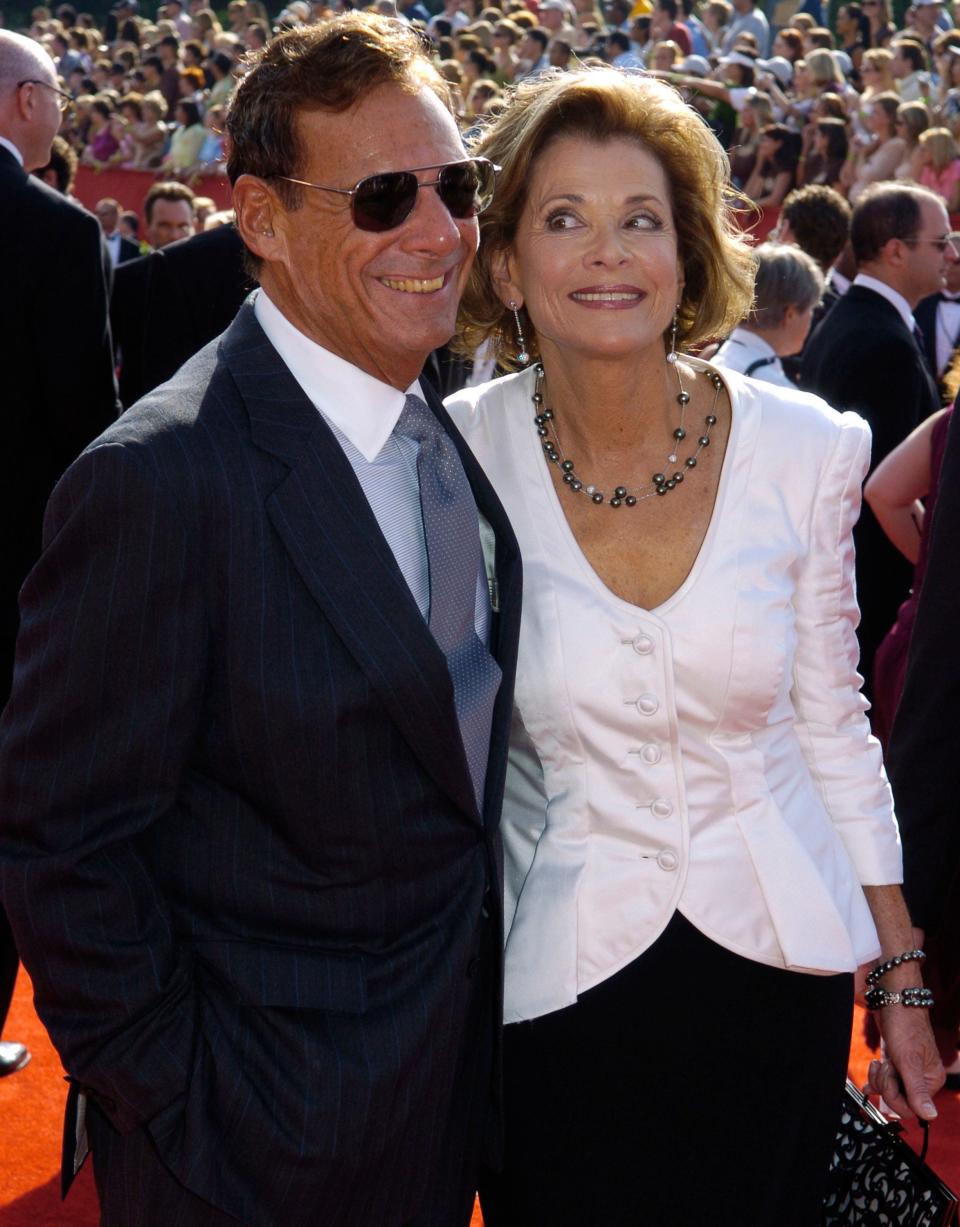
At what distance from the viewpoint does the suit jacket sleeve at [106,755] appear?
1.82 m

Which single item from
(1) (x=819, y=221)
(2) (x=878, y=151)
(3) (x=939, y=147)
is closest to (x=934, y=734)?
(1) (x=819, y=221)

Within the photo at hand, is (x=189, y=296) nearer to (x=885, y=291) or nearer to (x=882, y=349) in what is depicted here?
(x=882, y=349)

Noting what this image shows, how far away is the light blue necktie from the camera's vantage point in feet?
6.69

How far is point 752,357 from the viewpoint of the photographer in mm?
5945

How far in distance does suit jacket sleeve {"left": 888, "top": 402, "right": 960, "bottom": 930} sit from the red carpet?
1353 mm

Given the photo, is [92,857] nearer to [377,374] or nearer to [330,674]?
[330,674]

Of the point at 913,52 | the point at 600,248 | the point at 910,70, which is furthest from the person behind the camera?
the point at 910,70

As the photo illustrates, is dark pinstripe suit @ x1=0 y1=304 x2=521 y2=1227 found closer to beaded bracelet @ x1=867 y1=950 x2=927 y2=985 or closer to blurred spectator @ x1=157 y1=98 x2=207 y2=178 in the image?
beaded bracelet @ x1=867 y1=950 x2=927 y2=985

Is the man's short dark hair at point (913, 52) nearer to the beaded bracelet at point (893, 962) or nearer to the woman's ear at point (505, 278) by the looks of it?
the woman's ear at point (505, 278)

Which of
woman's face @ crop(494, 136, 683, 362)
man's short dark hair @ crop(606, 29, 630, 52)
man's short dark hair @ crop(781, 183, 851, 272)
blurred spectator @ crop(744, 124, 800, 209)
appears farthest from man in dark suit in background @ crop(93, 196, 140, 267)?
woman's face @ crop(494, 136, 683, 362)

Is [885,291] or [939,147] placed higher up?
[885,291]

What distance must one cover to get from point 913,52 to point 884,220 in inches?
321

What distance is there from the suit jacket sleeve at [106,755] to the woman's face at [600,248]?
2.91 ft

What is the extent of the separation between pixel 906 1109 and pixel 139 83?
21.8 m
